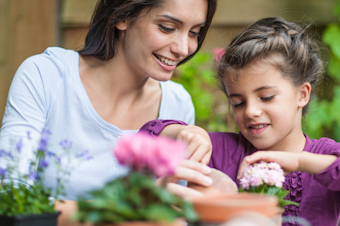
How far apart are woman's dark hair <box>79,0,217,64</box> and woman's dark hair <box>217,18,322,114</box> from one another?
265 mm

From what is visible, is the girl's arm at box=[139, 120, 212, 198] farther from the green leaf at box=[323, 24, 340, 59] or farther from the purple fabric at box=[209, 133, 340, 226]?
the green leaf at box=[323, 24, 340, 59]

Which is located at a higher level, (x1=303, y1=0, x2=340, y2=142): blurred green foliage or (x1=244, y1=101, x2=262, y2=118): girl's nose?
(x1=303, y1=0, x2=340, y2=142): blurred green foliage

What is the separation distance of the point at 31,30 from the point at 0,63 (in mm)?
476

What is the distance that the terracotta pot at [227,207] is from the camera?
601 mm

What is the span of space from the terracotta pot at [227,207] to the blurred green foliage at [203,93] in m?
2.44

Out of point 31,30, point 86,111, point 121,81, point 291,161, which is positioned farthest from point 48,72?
point 31,30

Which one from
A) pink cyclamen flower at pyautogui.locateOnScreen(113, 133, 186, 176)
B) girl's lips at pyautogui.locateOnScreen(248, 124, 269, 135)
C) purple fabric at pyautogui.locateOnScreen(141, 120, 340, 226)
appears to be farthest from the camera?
girl's lips at pyautogui.locateOnScreen(248, 124, 269, 135)

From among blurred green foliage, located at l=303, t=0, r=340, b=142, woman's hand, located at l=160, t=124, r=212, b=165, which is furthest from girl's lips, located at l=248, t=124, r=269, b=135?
blurred green foliage, located at l=303, t=0, r=340, b=142

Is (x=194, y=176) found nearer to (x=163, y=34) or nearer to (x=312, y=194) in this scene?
(x=312, y=194)

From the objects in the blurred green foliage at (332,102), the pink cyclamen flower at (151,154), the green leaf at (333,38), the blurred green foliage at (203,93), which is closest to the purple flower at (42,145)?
the pink cyclamen flower at (151,154)

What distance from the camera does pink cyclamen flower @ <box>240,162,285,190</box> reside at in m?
0.96

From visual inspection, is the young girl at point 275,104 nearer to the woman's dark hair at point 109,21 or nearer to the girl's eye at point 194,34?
the girl's eye at point 194,34

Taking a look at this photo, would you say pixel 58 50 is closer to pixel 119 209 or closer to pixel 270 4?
pixel 119 209

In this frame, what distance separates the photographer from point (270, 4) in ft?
10.5
